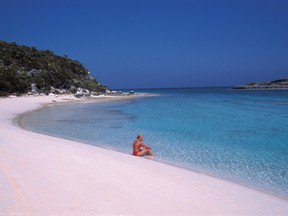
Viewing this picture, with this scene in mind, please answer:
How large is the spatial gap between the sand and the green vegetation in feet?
126

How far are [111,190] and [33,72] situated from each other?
177 ft

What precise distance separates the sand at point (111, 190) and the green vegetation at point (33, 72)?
38475 millimetres

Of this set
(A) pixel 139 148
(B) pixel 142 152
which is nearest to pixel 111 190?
(B) pixel 142 152

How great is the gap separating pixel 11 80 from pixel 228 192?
47.2 metres

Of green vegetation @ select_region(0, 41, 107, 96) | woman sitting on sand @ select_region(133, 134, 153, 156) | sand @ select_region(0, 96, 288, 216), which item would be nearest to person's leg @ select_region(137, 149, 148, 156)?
woman sitting on sand @ select_region(133, 134, 153, 156)

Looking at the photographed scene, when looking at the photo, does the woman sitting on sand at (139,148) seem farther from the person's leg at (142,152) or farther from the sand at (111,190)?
the sand at (111,190)

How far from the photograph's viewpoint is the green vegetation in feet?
154

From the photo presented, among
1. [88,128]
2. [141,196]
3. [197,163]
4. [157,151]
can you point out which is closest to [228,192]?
[141,196]

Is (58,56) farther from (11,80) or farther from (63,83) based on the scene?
(11,80)

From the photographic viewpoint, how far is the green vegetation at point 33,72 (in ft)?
154

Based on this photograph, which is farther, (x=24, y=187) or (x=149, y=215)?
(x=24, y=187)

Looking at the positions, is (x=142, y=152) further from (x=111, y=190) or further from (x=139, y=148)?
(x=111, y=190)

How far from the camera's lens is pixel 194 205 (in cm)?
512

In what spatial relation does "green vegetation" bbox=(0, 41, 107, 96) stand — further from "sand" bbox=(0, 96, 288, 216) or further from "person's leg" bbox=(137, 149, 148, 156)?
"sand" bbox=(0, 96, 288, 216)
